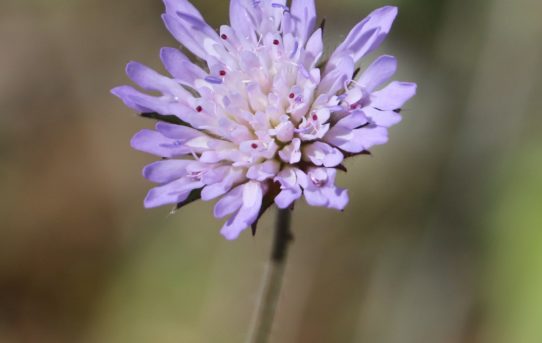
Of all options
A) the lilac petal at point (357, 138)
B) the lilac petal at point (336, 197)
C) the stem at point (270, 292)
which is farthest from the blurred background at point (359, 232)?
the lilac petal at point (336, 197)

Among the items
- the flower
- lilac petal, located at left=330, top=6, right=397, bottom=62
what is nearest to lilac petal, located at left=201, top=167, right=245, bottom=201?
the flower

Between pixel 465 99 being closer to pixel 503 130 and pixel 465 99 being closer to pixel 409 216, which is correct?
pixel 503 130

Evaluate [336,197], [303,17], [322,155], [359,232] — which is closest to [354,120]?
[322,155]

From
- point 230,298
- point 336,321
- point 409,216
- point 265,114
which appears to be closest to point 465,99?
point 409,216

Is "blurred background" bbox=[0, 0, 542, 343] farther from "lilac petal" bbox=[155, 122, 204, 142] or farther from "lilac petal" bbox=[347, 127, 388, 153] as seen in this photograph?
"lilac petal" bbox=[347, 127, 388, 153]

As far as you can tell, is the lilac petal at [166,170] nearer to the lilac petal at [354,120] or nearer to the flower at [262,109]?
the flower at [262,109]

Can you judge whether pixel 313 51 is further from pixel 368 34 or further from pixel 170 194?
pixel 170 194
